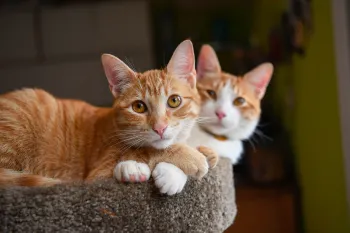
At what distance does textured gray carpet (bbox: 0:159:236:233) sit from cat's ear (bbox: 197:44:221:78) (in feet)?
1.79

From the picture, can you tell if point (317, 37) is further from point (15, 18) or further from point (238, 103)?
point (15, 18)

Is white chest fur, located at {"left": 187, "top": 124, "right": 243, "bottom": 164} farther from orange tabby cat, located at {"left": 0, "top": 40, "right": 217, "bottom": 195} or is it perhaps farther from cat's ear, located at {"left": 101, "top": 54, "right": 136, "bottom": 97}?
cat's ear, located at {"left": 101, "top": 54, "right": 136, "bottom": 97}

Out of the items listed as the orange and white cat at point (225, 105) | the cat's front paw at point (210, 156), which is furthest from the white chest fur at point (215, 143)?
the cat's front paw at point (210, 156)

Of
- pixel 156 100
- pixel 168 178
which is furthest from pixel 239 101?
pixel 168 178

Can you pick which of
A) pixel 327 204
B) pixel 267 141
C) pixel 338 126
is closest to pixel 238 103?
pixel 338 126

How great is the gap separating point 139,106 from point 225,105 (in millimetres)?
434

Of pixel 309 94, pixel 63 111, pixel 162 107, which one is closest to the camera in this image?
→ pixel 162 107

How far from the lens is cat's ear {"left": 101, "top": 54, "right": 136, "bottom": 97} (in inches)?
43.1

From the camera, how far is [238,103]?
4.73 ft

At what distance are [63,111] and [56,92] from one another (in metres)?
1.38

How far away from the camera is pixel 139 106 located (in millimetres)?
1066

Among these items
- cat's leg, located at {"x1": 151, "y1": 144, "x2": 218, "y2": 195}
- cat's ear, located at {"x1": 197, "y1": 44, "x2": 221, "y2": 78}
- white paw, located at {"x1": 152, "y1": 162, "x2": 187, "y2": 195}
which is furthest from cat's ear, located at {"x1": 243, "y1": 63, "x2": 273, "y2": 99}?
white paw, located at {"x1": 152, "y1": 162, "x2": 187, "y2": 195}

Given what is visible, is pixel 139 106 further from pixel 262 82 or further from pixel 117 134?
pixel 262 82

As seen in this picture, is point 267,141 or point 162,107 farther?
point 267,141
